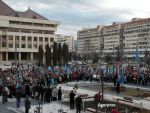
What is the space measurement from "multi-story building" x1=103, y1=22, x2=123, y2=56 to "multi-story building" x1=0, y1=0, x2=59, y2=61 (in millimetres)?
63512

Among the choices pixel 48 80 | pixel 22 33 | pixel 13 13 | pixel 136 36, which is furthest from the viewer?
pixel 136 36

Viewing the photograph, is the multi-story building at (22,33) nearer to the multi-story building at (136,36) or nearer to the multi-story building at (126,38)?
the multi-story building at (126,38)

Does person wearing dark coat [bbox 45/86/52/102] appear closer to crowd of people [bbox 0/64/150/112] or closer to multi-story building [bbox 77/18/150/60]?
crowd of people [bbox 0/64/150/112]

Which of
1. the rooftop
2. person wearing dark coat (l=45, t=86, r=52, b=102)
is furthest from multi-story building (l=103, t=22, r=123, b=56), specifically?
person wearing dark coat (l=45, t=86, r=52, b=102)

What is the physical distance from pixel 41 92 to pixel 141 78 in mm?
13653

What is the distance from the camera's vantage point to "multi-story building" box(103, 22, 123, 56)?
568 feet

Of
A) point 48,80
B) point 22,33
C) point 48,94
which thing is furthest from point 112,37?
point 48,94

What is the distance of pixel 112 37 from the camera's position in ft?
587

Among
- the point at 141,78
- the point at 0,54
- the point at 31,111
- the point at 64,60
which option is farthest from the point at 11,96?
the point at 0,54

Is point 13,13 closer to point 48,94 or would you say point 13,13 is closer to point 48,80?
point 48,80

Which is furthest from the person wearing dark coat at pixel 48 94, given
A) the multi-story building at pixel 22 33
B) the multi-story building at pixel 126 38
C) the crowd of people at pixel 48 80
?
the multi-story building at pixel 126 38

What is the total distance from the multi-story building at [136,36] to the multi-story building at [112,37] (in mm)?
3482

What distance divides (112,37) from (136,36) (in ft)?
65.2

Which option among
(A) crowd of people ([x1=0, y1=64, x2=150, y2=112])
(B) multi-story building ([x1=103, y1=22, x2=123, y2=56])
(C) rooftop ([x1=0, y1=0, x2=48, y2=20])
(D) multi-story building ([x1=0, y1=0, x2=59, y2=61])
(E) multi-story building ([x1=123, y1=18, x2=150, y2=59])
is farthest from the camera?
(B) multi-story building ([x1=103, y1=22, x2=123, y2=56])
